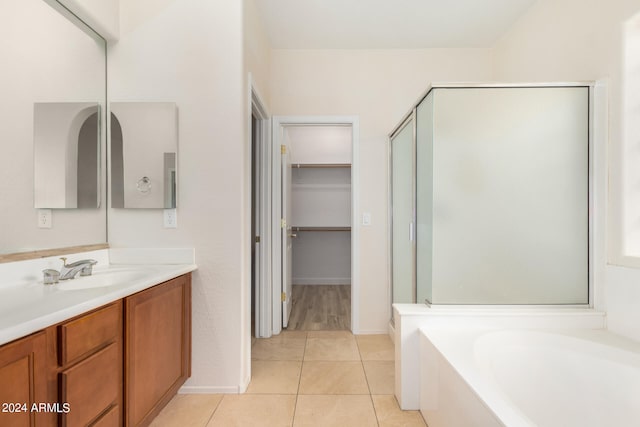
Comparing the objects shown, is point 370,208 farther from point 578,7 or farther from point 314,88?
point 578,7

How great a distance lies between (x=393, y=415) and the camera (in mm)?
1804

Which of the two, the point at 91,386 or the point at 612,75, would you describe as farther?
the point at 612,75

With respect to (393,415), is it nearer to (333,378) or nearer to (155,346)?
(333,378)

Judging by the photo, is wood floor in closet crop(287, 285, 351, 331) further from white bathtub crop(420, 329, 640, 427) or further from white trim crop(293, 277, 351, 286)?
white bathtub crop(420, 329, 640, 427)

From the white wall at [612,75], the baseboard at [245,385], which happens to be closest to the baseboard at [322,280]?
the baseboard at [245,385]

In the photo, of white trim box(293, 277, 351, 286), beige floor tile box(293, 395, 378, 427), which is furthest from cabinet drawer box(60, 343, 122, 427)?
white trim box(293, 277, 351, 286)

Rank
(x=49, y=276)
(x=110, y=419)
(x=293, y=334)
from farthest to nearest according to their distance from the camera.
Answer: (x=293, y=334), (x=49, y=276), (x=110, y=419)

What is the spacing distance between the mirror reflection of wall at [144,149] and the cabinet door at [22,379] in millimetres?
1141

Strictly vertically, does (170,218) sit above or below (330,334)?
above

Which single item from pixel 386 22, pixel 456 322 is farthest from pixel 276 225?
pixel 386 22

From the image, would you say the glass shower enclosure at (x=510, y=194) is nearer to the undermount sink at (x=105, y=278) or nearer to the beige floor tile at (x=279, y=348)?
the beige floor tile at (x=279, y=348)

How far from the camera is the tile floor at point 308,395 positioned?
1.76 metres

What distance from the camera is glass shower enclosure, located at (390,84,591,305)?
1.83 meters

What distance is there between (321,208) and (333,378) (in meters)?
3.27
